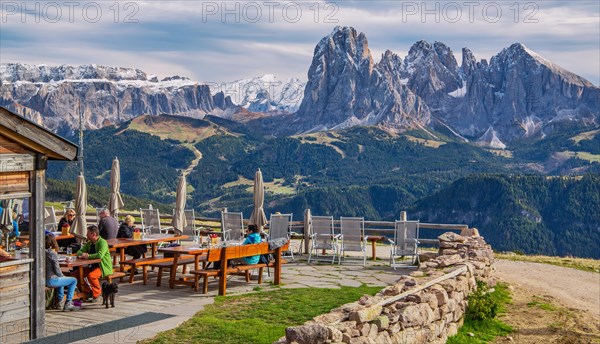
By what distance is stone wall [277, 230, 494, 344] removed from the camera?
6.91 meters

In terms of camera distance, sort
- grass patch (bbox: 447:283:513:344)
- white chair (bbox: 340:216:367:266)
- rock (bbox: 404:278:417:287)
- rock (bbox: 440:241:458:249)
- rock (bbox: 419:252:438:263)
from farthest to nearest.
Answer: white chair (bbox: 340:216:367:266) < rock (bbox: 419:252:438:263) < rock (bbox: 440:241:458:249) < grass patch (bbox: 447:283:513:344) < rock (bbox: 404:278:417:287)

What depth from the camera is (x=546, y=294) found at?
14438 mm

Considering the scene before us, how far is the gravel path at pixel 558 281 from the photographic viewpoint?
14.6 m

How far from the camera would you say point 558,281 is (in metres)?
17.2

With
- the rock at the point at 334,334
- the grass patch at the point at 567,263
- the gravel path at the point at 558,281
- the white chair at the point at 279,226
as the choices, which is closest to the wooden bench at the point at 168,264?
the white chair at the point at 279,226

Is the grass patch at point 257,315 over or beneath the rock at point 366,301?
beneath

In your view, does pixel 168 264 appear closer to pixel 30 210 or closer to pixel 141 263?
pixel 141 263

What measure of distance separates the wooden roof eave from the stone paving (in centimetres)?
228

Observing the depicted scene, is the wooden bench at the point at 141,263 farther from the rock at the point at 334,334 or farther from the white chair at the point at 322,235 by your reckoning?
the rock at the point at 334,334

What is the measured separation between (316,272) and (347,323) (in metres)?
7.72

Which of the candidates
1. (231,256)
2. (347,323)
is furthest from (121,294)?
(347,323)

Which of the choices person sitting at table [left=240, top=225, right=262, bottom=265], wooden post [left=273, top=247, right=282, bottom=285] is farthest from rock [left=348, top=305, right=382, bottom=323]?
person sitting at table [left=240, top=225, right=262, bottom=265]

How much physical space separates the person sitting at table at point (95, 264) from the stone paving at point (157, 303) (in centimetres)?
32

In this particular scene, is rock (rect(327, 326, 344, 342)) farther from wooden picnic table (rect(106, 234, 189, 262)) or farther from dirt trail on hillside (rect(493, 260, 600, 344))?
wooden picnic table (rect(106, 234, 189, 262))
